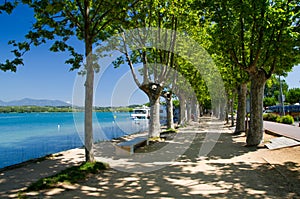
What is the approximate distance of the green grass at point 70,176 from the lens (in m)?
6.55

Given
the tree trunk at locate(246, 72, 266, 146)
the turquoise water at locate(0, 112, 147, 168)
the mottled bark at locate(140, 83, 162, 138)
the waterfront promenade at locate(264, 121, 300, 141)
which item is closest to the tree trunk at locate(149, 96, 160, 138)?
the mottled bark at locate(140, 83, 162, 138)

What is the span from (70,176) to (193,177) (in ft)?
11.5

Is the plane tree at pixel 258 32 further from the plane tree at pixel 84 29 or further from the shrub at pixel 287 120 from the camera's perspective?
the shrub at pixel 287 120

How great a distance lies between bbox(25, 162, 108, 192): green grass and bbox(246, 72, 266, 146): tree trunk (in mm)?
7698

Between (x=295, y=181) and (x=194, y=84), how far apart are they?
23236 mm

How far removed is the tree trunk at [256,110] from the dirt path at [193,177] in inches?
52.1

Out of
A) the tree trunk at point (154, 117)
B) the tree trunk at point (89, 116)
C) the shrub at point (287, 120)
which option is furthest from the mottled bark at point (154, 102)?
the shrub at point (287, 120)

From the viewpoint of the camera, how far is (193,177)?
762cm

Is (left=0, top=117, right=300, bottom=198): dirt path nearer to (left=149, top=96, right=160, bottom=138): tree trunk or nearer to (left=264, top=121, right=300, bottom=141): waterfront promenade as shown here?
(left=264, top=121, right=300, bottom=141): waterfront promenade

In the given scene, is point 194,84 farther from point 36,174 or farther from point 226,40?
point 36,174

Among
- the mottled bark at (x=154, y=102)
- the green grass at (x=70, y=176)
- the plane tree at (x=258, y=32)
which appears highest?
the plane tree at (x=258, y=32)

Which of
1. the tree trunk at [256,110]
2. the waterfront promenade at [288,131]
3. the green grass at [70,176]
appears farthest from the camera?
the waterfront promenade at [288,131]

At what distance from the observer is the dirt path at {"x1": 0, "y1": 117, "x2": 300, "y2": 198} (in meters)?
6.15

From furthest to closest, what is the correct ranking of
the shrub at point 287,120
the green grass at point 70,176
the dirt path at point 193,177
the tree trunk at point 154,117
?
the shrub at point 287,120, the tree trunk at point 154,117, the green grass at point 70,176, the dirt path at point 193,177
